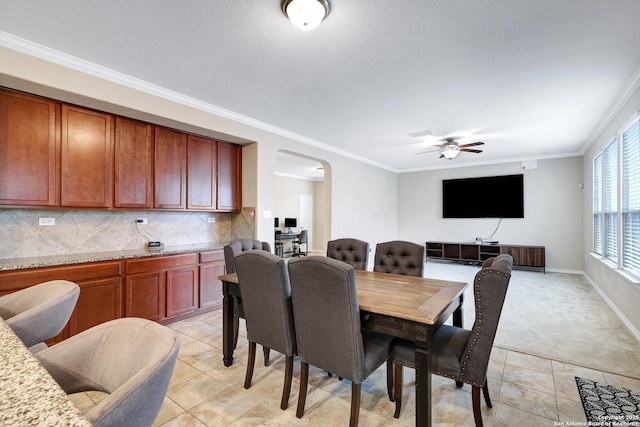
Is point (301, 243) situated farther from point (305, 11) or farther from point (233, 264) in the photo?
point (305, 11)

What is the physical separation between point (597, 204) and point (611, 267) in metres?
1.70

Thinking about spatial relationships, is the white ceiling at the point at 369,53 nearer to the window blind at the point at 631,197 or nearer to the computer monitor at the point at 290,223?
the window blind at the point at 631,197

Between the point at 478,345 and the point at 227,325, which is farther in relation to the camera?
the point at 227,325

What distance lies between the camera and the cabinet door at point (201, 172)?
12.7ft

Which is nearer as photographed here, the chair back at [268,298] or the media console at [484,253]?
the chair back at [268,298]

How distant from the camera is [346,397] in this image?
6.82 feet

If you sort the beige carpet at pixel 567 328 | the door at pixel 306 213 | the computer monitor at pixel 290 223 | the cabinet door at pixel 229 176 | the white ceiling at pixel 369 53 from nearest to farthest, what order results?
the white ceiling at pixel 369 53, the beige carpet at pixel 567 328, the cabinet door at pixel 229 176, the computer monitor at pixel 290 223, the door at pixel 306 213

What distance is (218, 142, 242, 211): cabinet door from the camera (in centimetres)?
422

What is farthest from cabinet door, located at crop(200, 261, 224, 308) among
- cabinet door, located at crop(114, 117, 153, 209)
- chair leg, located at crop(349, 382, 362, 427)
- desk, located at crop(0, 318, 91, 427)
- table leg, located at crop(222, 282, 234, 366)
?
desk, located at crop(0, 318, 91, 427)

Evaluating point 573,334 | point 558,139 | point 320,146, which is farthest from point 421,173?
point 573,334

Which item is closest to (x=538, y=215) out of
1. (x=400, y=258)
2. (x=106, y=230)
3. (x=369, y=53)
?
(x=400, y=258)

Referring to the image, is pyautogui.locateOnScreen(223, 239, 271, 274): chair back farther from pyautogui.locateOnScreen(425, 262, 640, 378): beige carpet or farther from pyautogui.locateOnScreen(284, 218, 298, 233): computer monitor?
pyautogui.locateOnScreen(284, 218, 298, 233): computer monitor

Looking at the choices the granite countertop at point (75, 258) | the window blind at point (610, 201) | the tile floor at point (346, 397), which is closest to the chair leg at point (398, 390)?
the tile floor at point (346, 397)

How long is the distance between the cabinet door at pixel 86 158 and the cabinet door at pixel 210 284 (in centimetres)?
134
